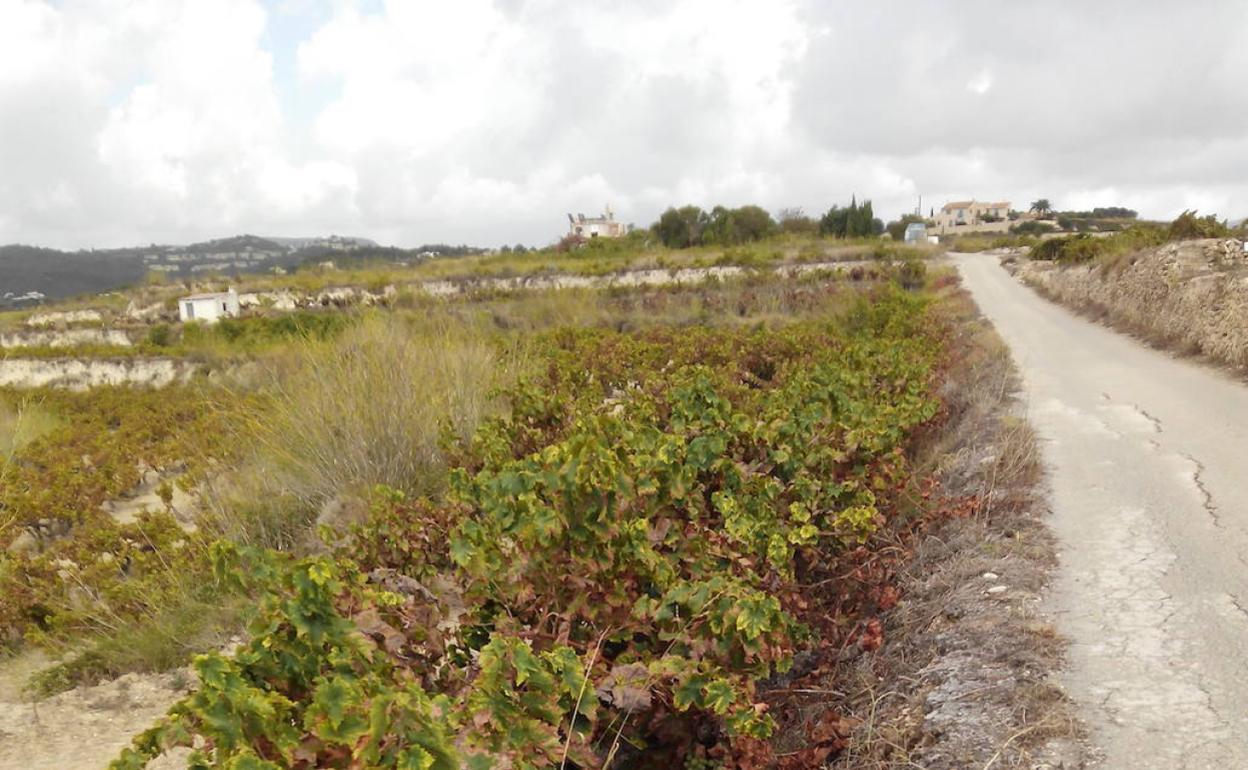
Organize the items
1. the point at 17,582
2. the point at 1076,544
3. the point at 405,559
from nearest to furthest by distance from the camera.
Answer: the point at 405,559
the point at 1076,544
the point at 17,582

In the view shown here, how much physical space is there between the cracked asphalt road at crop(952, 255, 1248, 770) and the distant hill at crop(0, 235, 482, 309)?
45.4 m

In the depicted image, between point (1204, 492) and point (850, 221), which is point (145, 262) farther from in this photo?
point (1204, 492)

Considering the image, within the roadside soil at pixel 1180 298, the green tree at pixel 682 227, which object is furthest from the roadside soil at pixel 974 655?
the green tree at pixel 682 227

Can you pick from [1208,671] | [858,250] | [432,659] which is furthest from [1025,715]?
[858,250]

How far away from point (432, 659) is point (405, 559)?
87cm

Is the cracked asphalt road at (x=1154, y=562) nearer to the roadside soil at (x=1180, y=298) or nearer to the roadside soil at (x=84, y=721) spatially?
the roadside soil at (x=1180, y=298)

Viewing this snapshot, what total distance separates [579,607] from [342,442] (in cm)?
376

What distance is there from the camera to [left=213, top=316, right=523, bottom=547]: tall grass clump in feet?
17.7

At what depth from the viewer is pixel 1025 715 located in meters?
2.36

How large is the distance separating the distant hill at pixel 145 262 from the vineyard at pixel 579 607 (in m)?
45.8

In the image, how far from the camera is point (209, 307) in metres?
33.1

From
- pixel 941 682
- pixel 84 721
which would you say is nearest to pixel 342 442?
pixel 84 721

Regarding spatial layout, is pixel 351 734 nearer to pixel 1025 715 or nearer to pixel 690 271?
pixel 1025 715

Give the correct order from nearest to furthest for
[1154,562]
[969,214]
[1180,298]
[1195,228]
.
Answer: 1. [1154,562]
2. [1180,298]
3. [1195,228]
4. [969,214]
